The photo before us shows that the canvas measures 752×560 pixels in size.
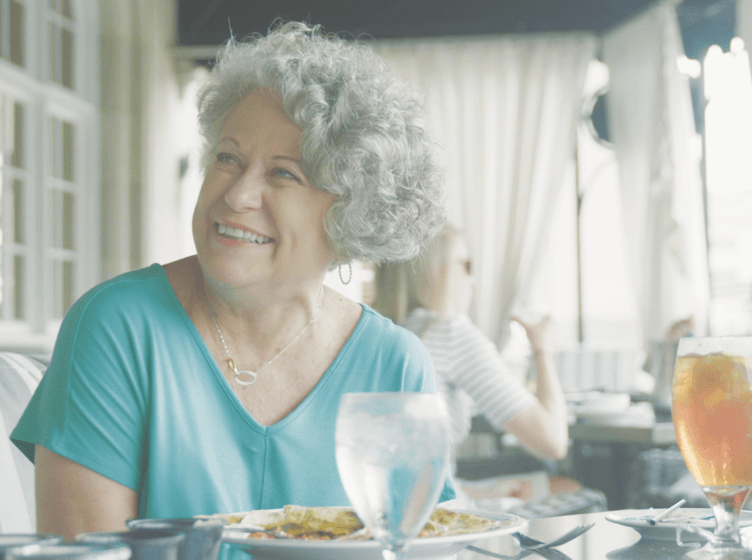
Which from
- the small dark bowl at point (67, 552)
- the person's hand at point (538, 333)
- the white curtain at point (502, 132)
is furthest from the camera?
the white curtain at point (502, 132)

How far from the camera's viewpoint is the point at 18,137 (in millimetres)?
4855

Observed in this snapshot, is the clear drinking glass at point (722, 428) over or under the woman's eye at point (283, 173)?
under

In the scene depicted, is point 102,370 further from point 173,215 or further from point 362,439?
point 173,215

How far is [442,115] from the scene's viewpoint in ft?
19.7

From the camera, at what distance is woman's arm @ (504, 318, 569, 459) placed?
6.71 ft

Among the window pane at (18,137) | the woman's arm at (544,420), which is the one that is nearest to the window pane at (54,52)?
the window pane at (18,137)

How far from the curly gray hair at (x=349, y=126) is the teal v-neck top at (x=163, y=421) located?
0.28 metres

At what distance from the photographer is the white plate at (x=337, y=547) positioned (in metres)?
0.58

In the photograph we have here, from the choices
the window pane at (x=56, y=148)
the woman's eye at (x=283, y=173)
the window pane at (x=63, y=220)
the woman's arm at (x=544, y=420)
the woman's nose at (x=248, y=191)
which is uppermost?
the window pane at (x=56, y=148)

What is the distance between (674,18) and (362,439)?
5455mm

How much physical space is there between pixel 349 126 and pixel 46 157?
4.38 meters

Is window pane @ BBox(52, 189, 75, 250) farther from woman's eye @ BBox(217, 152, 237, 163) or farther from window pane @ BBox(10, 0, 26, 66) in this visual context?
woman's eye @ BBox(217, 152, 237, 163)

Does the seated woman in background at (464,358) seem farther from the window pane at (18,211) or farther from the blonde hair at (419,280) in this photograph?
the window pane at (18,211)

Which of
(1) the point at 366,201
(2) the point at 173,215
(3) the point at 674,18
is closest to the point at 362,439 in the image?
(1) the point at 366,201
